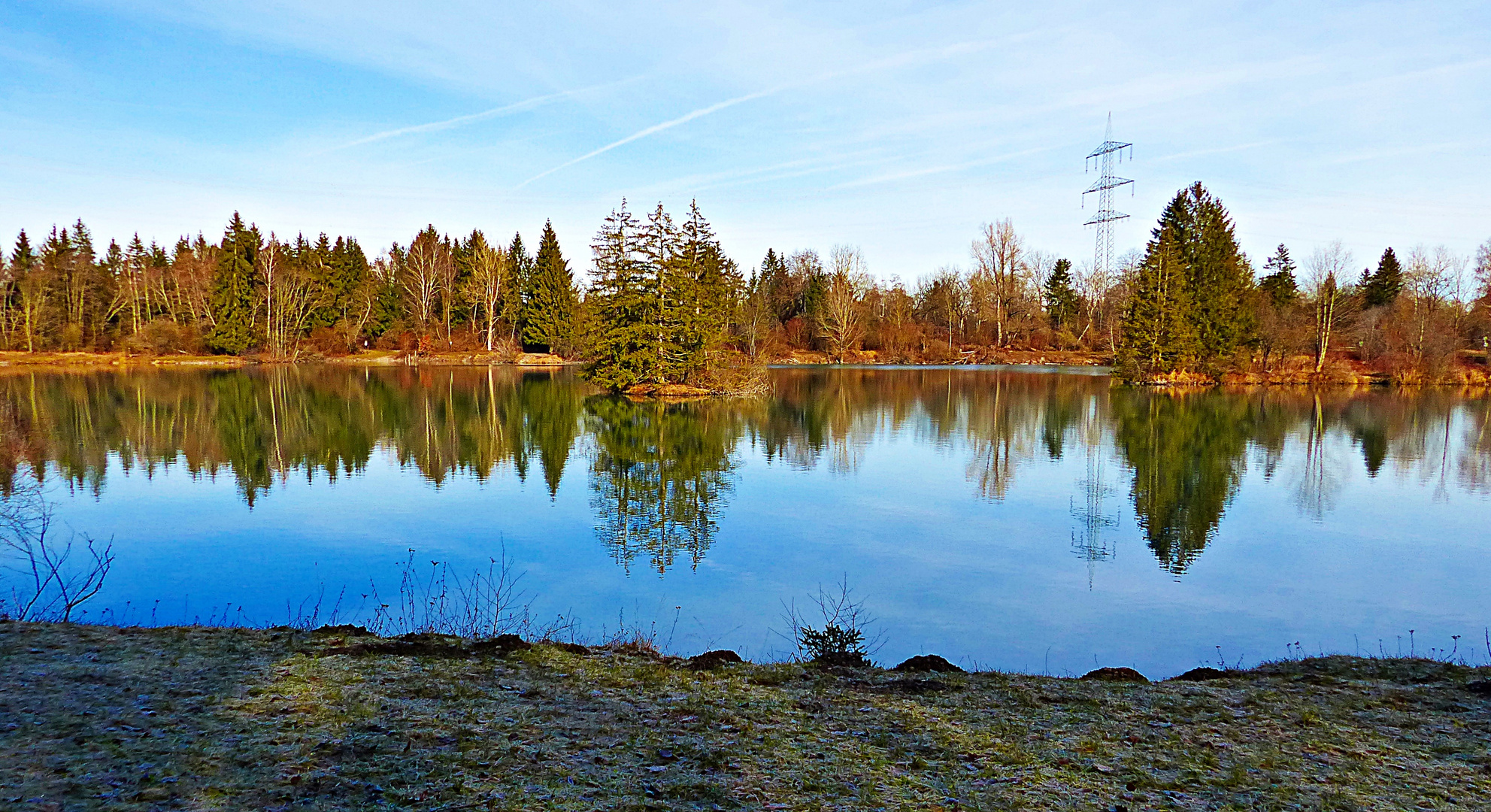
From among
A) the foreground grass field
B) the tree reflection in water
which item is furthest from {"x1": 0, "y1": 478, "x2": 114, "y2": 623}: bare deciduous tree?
the tree reflection in water

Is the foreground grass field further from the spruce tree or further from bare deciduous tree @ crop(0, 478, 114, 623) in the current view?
the spruce tree

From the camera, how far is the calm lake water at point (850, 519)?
9328 mm

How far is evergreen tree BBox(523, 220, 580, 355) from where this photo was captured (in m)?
68.2

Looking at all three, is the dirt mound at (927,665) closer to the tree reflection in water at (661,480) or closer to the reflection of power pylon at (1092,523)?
the reflection of power pylon at (1092,523)

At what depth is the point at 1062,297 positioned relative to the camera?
263ft

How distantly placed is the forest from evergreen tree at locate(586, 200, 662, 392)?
0.35ft

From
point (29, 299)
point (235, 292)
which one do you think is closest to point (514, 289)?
point (235, 292)

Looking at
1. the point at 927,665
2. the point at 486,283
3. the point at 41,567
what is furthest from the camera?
the point at 486,283

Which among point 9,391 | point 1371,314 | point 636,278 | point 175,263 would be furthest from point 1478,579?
point 175,263

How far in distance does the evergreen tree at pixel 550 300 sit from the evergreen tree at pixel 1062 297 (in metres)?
44.4

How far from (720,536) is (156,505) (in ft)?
31.9

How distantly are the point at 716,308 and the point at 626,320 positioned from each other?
4.58 meters

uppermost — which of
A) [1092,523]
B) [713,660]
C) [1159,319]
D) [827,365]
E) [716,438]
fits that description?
[1159,319]

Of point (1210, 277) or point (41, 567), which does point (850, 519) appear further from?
point (1210, 277)
